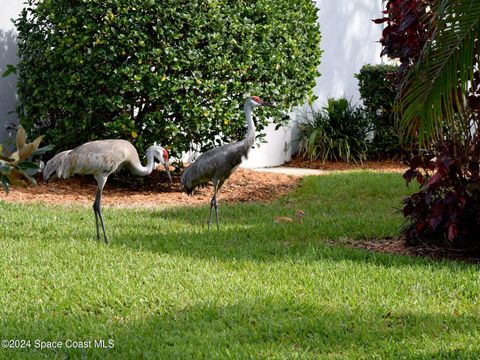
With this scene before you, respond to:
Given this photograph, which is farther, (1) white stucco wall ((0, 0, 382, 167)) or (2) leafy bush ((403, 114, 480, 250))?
(1) white stucco wall ((0, 0, 382, 167))

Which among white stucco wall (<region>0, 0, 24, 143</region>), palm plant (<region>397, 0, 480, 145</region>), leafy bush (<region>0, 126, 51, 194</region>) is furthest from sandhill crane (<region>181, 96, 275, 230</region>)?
leafy bush (<region>0, 126, 51, 194</region>)

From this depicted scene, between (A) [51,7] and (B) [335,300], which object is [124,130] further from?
(B) [335,300]

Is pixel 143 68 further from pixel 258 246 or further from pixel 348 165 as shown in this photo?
pixel 348 165

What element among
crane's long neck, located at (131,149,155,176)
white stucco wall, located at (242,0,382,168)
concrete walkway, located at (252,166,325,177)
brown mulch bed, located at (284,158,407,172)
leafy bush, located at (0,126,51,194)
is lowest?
concrete walkway, located at (252,166,325,177)

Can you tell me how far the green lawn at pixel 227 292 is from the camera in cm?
505

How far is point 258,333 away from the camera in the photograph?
5230 mm

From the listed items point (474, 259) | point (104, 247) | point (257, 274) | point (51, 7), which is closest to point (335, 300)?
point (257, 274)

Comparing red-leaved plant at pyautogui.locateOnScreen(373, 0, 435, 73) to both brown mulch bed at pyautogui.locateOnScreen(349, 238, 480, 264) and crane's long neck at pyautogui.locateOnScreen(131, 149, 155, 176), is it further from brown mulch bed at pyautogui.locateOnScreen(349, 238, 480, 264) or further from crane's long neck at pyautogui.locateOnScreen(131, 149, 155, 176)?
crane's long neck at pyautogui.locateOnScreen(131, 149, 155, 176)

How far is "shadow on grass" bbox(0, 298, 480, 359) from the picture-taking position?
489 centimetres

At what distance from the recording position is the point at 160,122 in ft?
37.0

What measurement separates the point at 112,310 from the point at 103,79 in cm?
579

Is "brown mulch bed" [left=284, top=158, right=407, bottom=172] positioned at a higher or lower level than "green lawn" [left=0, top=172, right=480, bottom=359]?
higher

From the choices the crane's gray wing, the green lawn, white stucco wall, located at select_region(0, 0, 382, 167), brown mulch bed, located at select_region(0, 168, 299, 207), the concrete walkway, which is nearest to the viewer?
the green lawn

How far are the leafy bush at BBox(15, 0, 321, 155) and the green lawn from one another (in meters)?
2.45
